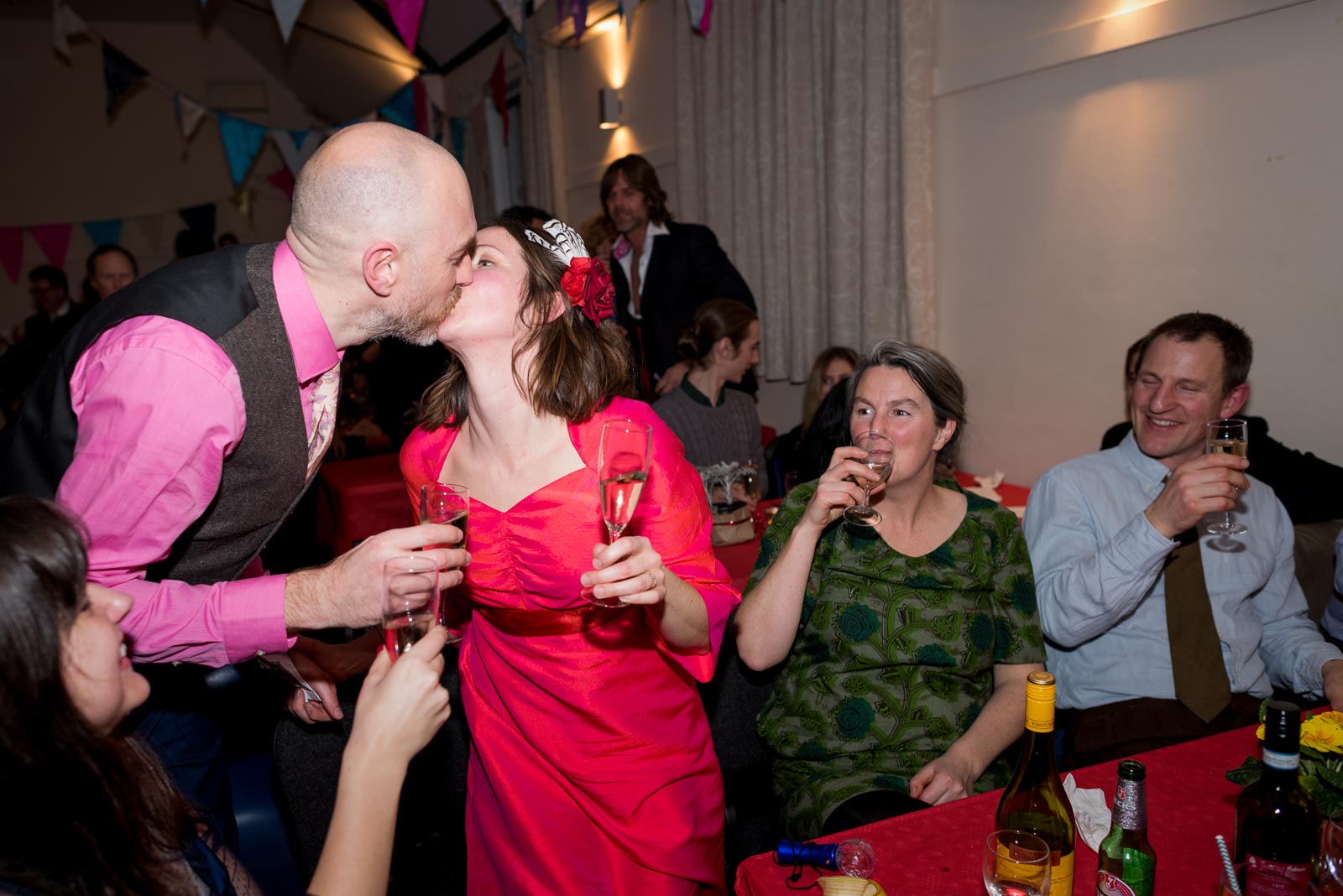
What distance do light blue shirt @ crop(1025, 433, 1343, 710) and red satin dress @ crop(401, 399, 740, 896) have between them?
1.02m

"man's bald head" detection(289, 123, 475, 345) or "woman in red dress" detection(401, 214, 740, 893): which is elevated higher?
"man's bald head" detection(289, 123, 475, 345)

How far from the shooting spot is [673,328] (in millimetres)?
5172

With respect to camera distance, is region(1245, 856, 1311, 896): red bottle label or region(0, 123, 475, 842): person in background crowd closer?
region(1245, 856, 1311, 896): red bottle label

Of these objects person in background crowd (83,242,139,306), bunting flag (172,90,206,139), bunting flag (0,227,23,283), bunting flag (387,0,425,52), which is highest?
bunting flag (172,90,206,139)

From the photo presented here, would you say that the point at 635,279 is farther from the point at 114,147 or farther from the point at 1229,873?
the point at 114,147

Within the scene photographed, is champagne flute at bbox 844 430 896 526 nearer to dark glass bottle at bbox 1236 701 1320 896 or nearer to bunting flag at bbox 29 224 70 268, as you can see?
dark glass bottle at bbox 1236 701 1320 896

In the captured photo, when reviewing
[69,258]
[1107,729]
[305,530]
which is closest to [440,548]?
[1107,729]

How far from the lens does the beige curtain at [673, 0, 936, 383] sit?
4.66 m

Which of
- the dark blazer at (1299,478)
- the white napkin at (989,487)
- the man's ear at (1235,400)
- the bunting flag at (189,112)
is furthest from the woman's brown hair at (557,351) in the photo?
the bunting flag at (189,112)

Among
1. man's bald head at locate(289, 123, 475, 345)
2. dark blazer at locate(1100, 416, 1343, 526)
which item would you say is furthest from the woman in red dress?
dark blazer at locate(1100, 416, 1343, 526)

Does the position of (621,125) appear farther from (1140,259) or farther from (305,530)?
(1140,259)

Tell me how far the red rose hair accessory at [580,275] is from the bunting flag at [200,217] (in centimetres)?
1107

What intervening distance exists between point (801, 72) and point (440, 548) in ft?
16.0

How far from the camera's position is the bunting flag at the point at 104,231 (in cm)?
1102
